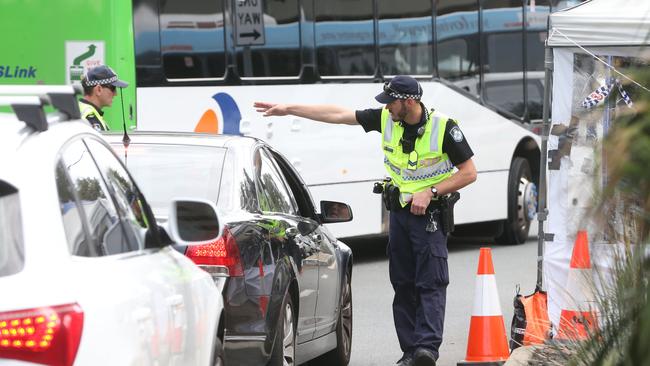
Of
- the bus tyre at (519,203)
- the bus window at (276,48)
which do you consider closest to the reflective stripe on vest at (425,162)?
the bus window at (276,48)

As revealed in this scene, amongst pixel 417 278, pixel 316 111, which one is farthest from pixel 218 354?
pixel 316 111

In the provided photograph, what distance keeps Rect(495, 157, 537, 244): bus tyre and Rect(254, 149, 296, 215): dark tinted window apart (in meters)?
10.1

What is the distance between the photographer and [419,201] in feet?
29.6

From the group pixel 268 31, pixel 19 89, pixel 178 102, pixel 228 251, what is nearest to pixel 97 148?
pixel 19 89

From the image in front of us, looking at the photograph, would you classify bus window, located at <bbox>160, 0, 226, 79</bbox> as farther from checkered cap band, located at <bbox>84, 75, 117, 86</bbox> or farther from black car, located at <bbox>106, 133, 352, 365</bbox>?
black car, located at <bbox>106, 133, 352, 365</bbox>

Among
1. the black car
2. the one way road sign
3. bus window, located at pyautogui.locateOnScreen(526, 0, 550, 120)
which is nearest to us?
the black car

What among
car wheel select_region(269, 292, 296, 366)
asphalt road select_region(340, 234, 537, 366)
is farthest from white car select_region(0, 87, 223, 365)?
asphalt road select_region(340, 234, 537, 366)

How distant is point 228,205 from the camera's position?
748cm

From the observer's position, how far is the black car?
282 inches

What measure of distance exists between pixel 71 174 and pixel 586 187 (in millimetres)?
1824

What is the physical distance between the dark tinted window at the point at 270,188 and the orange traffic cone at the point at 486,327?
1325 mm

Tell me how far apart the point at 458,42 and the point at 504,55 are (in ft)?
3.14

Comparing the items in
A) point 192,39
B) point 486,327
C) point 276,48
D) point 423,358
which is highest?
point 192,39

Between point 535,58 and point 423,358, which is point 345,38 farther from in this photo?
point 423,358
